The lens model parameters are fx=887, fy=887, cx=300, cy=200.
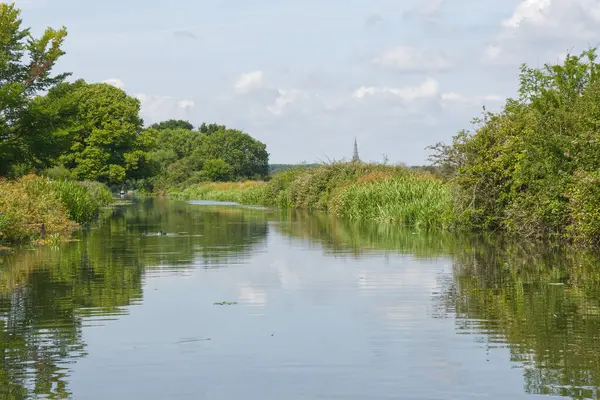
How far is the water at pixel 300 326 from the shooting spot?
824cm

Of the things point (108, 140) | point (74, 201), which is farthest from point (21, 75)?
point (108, 140)

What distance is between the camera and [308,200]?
60125 millimetres

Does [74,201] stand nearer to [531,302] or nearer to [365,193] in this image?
[365,193]

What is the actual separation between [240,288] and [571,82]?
654 inches

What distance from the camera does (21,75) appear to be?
143ft

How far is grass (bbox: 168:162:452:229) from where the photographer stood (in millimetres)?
36388

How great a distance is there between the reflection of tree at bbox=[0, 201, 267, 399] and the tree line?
25.5 feet

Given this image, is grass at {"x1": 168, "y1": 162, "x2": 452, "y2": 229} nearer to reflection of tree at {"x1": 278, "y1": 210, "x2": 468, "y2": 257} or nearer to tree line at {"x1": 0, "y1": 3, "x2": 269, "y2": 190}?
reflection of tree at {"x1": 278, "y1": 210, "x2": 468, "y2": 257}

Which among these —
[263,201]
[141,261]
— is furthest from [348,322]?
[263,201]

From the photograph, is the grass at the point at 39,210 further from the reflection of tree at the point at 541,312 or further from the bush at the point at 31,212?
the reflection of tree at the point at 541,312

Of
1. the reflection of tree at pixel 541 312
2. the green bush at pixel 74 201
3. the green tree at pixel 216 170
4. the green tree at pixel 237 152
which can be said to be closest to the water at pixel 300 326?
the reflection of tree at pixel 541 312

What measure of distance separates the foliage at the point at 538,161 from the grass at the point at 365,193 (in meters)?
2.17

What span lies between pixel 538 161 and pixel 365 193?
820 inches

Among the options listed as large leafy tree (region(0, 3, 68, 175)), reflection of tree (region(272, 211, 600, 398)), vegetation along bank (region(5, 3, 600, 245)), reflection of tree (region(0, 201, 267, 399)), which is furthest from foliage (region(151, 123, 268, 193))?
reflection of tree (region(272, 211, 600, 398))
